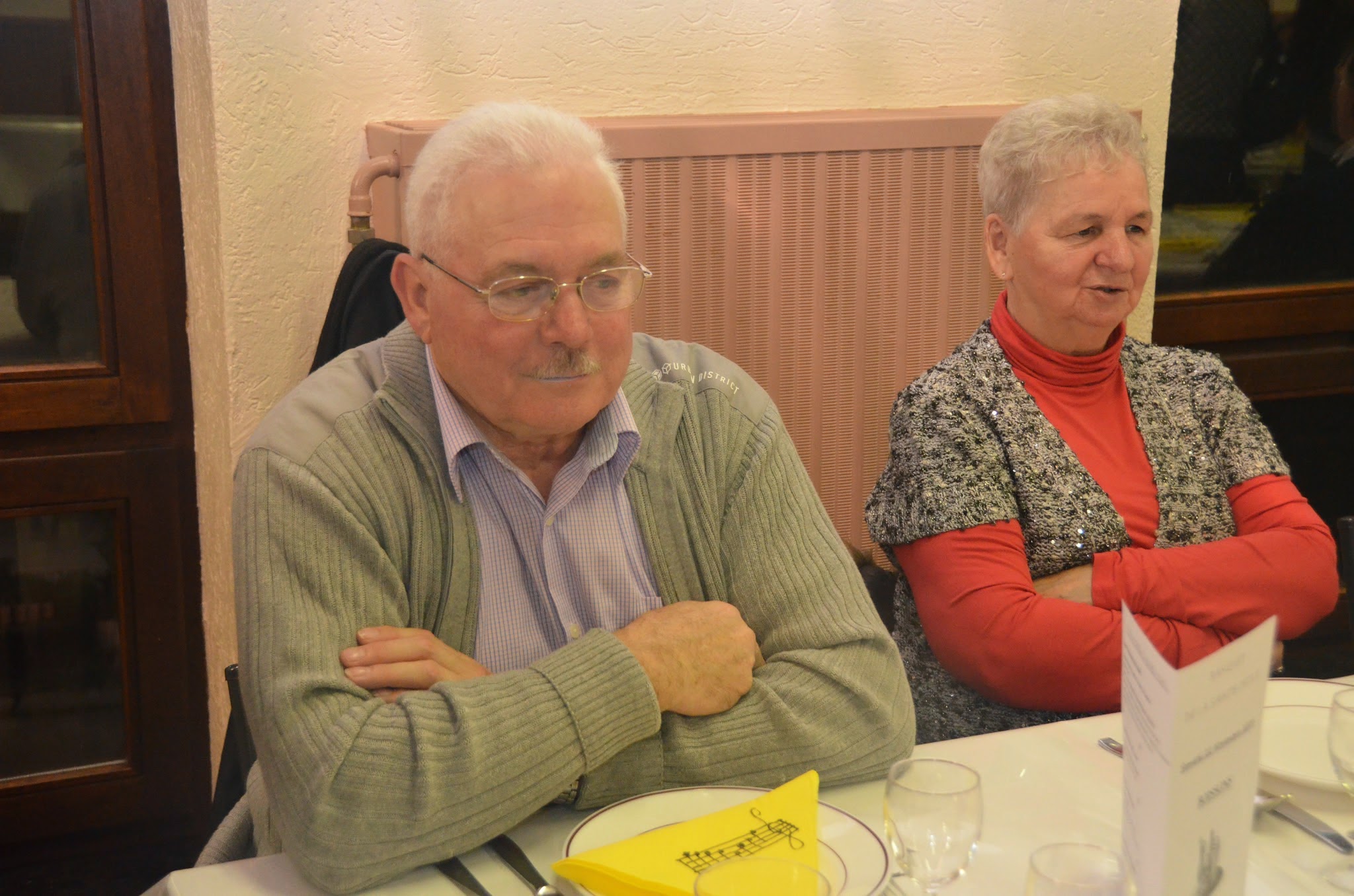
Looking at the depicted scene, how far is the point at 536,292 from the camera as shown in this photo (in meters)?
1.36

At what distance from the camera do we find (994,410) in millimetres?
1829

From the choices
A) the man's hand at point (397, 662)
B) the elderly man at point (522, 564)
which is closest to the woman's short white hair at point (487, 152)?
the elderly man at point (522, 564)

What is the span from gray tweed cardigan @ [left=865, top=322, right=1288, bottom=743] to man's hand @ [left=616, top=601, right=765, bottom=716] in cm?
53

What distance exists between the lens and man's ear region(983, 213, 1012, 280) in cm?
197

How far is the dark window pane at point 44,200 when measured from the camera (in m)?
2.22

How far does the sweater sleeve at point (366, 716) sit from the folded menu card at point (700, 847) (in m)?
0.13

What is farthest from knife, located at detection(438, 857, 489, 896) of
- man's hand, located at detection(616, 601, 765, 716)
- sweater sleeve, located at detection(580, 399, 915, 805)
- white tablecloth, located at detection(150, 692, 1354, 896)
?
man's hand, located at detection(616, 601, 765, 716)

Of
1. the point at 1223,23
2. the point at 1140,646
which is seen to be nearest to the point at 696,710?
the point at 1140,646

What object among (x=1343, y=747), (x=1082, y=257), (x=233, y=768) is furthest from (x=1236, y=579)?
(x=233, y=768)

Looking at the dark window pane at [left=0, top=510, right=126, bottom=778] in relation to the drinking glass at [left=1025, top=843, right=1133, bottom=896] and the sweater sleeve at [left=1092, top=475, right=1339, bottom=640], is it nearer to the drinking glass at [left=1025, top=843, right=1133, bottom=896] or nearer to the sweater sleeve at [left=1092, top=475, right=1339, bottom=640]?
the sweater sleeve at [left=1092, top=475, right=1339, bottom=640]

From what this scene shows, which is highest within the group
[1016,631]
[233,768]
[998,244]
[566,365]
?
[998,244]

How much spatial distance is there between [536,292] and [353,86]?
3.54 ft

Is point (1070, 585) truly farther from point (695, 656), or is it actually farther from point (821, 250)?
point (821, 250)

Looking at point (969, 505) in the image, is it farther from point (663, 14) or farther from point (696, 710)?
point (663, 14)
